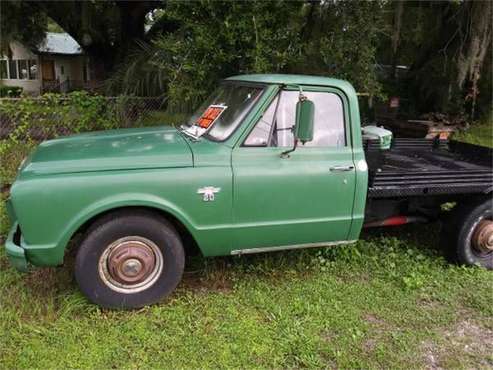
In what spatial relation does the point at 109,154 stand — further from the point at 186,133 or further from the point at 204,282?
the point at 204,282

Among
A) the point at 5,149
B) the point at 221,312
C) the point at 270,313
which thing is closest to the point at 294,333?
the point at 270,313

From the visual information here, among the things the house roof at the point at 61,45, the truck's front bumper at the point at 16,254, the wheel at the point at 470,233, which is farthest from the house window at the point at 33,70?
the wheel at the point at 470,233

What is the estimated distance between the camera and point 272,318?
3.56 metres

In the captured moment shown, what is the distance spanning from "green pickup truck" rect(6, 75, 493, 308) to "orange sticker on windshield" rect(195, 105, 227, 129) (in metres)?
0.01

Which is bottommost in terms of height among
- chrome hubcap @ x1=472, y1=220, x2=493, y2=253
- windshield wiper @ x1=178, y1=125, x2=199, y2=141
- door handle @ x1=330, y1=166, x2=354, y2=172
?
chrome hubcap @ x1=472, y1=220, x2=493, y2=253

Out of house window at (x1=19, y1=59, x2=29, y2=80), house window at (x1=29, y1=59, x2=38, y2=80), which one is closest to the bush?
house window at (x1=29, y1=59, x2=38, y2=80)

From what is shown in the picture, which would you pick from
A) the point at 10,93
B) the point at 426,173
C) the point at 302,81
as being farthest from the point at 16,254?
the point at 10,93

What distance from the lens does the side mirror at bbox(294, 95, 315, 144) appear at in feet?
11.1

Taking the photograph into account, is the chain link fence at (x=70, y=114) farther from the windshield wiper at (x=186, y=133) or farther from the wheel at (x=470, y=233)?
the wheel at (x=470, y=233)

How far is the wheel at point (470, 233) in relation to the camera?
4.45m

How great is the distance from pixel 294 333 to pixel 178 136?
A: 1.91m

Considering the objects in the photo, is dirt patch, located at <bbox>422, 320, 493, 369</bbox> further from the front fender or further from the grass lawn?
the front fender

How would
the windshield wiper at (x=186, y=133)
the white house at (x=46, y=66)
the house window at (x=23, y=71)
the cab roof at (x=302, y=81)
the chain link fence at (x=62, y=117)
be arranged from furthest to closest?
the house window at (x=23, y=71) → the white house at (x=46, y=66) → the chain link fence at (x=62, y=117) → the windshield wiper at (x=186, y=133) → the cab roof at (x=302, y=81)

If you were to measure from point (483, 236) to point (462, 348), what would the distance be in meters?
1.52
